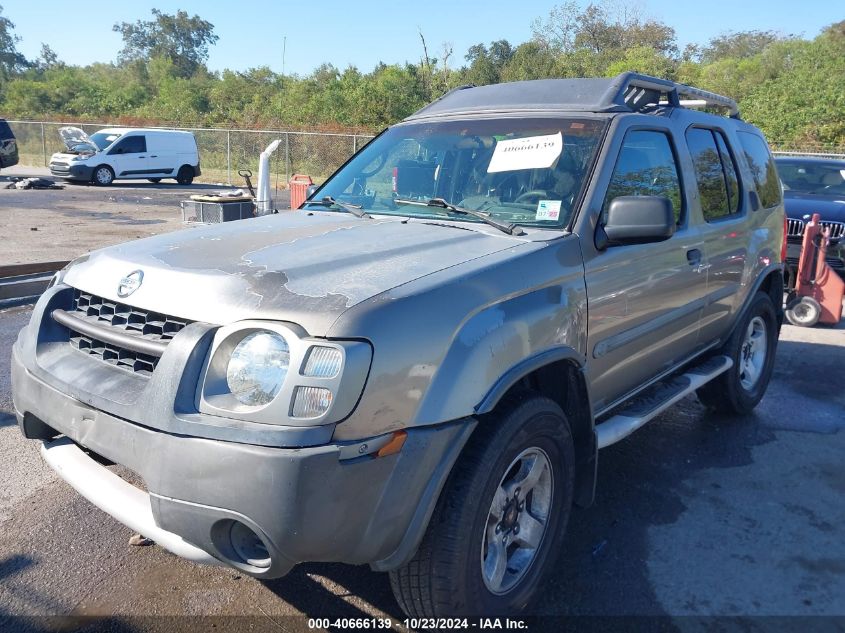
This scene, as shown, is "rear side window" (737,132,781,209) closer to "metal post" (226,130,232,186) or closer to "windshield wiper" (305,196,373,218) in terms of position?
"windshield wiper" (305,196,373,218)

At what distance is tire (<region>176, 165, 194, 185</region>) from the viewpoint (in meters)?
27.0

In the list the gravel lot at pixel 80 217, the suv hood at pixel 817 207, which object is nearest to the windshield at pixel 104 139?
the gravel lot at pixel 80 217

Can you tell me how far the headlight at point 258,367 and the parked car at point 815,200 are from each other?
739cm

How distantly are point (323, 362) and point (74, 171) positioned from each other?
83.5 feet

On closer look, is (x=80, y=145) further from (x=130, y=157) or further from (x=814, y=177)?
(x=814, y=177)

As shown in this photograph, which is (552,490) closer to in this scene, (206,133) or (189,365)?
(189,365)

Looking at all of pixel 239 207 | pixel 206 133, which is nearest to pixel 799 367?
pixel 239 207

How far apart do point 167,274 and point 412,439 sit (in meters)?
1.07

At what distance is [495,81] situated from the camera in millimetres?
48656

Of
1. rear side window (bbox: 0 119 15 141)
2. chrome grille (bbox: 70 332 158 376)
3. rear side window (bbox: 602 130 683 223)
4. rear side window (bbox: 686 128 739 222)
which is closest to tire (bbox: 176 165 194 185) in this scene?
rear side window (bbox: 0 119 15 141)

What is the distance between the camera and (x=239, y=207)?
974 cm

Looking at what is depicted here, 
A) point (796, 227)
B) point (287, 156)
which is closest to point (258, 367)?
point (796, 227)

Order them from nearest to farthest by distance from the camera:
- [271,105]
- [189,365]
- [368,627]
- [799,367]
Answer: [189,365] < [368,627] < [799,367] < [271,105]

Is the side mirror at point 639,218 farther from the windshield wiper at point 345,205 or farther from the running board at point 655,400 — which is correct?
the windshield wiper at point 345,205
